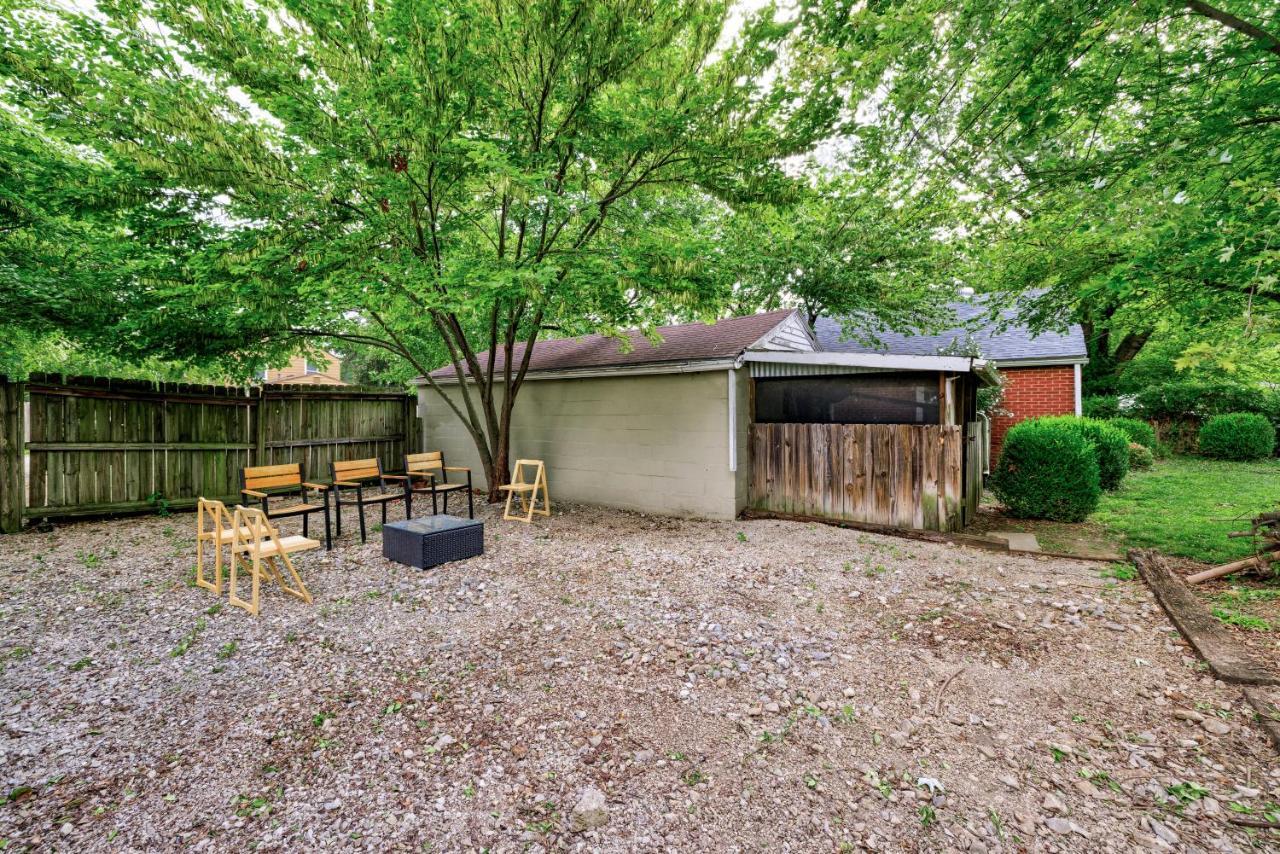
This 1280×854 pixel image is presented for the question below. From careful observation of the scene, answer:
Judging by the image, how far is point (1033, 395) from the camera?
11906mm

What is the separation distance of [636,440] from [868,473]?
3415 millimetres

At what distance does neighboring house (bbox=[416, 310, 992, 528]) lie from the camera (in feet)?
21.5

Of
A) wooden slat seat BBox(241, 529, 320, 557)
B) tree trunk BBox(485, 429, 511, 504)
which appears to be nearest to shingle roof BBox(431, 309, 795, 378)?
tree trunk BBox(485, 429, 511, 504)

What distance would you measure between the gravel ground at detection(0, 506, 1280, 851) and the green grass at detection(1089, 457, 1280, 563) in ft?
7.51

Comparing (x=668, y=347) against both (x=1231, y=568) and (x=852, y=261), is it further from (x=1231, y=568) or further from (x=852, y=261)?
(x=1231, y=568)

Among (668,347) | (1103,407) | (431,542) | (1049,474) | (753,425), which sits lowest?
(431,542)

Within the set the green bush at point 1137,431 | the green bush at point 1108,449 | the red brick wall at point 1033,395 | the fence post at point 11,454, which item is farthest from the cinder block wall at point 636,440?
the green bush at point 1137,431

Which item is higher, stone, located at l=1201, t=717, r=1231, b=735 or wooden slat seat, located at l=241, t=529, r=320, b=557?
wooden slat seat, located at l=241, t=529, r=320, b=557

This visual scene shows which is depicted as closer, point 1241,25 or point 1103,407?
point 1241,25

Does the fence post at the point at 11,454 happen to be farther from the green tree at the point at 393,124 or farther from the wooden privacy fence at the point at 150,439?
the green tree at the point at 393,124

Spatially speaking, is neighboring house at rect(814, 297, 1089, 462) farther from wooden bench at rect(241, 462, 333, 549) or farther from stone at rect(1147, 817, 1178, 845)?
wooden bench at rect(241, 462, 333, 549)

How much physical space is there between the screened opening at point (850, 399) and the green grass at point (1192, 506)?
2.86 m

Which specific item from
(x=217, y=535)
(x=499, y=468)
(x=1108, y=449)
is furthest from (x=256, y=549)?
(x=1108, y=449)

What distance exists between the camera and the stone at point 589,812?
2.08 meters
